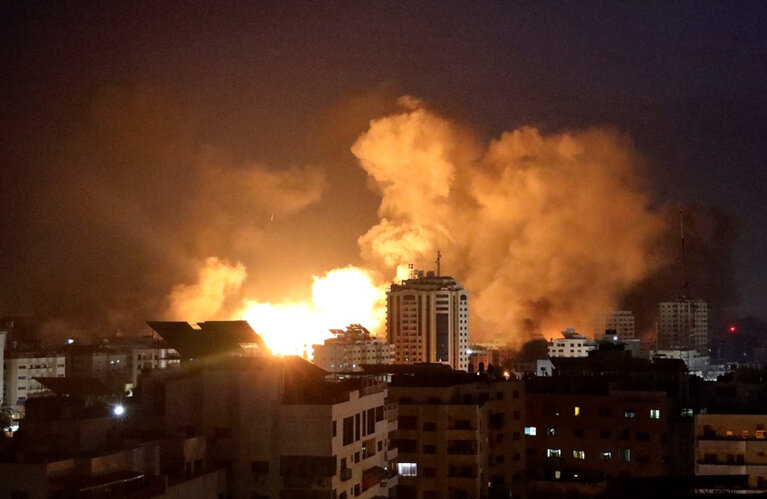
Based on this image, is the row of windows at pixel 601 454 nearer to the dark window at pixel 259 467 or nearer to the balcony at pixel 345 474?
the balcony at pixel 345 474

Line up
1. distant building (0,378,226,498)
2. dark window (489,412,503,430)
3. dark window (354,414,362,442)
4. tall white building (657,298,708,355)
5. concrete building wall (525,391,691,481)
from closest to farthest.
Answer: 1. distant building (0,378,226,498)
2. dark window (354,414,362,442)
3. dark window (489,412,503,430)
4. concrete building wall (525,391,691,481)
5. tall white building (657,298,708,355)

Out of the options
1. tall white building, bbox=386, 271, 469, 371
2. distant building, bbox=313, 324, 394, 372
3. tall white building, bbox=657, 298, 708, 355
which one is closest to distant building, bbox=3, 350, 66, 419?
distant building, bbox=313, 324, 394, 372

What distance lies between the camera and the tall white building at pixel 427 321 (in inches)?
2157

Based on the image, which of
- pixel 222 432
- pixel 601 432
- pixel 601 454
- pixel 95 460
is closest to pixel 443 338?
pixel 601 432

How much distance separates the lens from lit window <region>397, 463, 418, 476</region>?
69.3ft

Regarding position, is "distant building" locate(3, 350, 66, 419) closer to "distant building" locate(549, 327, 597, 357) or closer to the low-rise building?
"distant building" locate(549, 327, 597, 357)

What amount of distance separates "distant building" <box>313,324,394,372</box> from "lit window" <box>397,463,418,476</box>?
98.2 feet

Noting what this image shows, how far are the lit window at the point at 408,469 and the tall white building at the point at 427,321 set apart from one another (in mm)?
33222

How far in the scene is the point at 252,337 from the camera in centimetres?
1873

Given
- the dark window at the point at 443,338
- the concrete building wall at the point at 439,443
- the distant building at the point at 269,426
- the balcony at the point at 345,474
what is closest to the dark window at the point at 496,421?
the concrete building wall at the point at 439,443

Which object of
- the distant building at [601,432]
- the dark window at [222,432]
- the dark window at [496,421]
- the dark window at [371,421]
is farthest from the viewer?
the distant building at [601,432]

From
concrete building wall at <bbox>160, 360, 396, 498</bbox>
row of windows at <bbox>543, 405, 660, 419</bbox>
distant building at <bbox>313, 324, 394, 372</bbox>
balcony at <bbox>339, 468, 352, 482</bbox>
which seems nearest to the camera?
concrete building wall at <bbox>160, 360, 396, 498</bbox>

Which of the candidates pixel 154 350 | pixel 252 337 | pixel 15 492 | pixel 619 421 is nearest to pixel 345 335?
pixel 154 350

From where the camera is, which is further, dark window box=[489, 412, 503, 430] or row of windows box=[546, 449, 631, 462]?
row of windows box=[546, 449, 631, 462]
